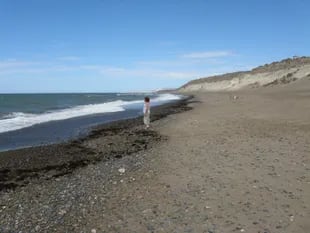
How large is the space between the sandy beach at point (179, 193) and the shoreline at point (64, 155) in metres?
0.56

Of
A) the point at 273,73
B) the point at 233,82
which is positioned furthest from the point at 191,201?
the point at 233,82

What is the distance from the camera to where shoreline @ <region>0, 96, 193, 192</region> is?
37.0 ft

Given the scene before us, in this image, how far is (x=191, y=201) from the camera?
25.2 feet

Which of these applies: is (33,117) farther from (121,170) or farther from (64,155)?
(121,170)

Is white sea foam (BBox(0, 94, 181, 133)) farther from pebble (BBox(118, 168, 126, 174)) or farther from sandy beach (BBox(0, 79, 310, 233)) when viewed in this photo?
sandy beach (BBox(0, 79, 310, 233))

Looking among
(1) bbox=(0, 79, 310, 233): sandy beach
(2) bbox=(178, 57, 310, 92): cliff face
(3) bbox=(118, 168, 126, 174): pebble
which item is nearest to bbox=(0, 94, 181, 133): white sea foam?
(3) bbox=(118, 168, 126, 174): pebble

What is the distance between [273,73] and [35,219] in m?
69.9

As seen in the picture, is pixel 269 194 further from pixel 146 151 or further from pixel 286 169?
pixel 146 151

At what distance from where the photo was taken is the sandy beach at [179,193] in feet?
22.0

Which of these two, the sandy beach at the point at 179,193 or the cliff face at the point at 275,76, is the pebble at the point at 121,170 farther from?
the cliff face at the point at 275,76

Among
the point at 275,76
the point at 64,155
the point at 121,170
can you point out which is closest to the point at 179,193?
the point at 121,170

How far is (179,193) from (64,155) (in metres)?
6.95

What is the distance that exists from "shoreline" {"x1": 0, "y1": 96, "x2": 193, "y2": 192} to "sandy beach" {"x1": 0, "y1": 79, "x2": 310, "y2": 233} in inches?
22.1

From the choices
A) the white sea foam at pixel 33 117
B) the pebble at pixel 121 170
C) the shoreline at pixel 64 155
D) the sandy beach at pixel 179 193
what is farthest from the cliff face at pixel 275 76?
the pebble at pixel 121 170
